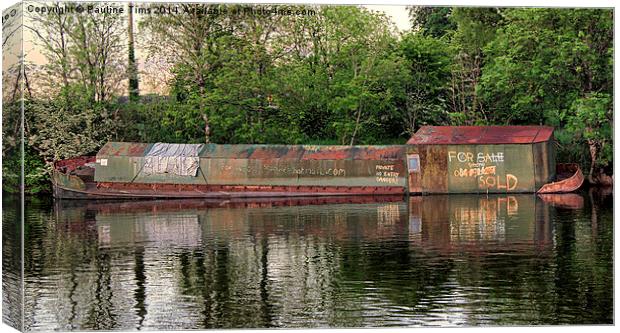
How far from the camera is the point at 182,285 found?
1670 cm

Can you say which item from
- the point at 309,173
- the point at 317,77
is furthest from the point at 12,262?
the point at 309,173

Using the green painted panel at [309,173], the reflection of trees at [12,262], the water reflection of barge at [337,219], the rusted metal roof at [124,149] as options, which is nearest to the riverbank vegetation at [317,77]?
the rusted metal roof at [124,149]

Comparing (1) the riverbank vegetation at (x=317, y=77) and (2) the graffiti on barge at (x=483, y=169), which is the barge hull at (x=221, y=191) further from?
(1) the riverbank vegetation at (x=317, y=77)

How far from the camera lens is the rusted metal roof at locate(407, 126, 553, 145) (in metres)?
28.3

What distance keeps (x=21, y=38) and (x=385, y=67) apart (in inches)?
484

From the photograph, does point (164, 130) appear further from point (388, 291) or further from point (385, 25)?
point (388, 291)

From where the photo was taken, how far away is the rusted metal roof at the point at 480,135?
92.9 feet

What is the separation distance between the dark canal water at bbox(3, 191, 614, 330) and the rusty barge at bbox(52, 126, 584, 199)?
2.12 meters

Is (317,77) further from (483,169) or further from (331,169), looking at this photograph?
(331,169)

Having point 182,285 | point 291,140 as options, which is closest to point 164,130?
point 291,140

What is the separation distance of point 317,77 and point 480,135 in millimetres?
6592

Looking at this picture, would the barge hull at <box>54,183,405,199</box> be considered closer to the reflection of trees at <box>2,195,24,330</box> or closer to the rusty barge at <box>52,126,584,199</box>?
the rusty barge at <box>52,126,584,199</box>

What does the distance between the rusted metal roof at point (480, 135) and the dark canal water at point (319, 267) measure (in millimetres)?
1550

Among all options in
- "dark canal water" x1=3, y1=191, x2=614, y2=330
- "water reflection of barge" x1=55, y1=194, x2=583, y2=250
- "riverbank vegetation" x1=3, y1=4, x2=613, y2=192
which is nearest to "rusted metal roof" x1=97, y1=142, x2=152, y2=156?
"riverbank vegetation" x1=3, y1=4, x2=613, y2=192
